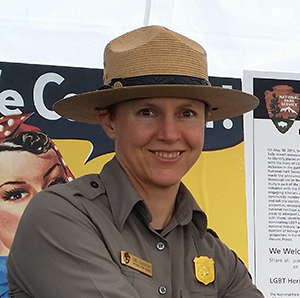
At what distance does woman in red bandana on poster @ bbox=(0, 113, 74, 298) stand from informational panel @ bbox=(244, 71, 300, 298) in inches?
31.4

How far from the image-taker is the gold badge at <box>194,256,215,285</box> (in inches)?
61.6

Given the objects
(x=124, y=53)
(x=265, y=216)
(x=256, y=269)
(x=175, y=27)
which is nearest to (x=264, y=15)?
(x=175, y=27)

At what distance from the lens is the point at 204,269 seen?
1.59 meters

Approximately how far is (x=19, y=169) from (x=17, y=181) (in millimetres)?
46

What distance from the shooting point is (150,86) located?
4.72ft

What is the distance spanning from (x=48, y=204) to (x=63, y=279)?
0.18 metres

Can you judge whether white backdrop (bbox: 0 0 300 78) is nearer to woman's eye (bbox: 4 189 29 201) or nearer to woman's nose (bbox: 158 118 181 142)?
woman's eye (bbox: 4 189 29 201)

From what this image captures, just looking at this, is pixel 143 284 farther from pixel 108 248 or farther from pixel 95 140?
pixel 95 140

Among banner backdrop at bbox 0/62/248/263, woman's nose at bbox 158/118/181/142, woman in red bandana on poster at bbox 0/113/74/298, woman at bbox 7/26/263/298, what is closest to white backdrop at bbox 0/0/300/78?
banner backdrop at bbox 0/62/248/263

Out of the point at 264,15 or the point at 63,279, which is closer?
the point at 63,279

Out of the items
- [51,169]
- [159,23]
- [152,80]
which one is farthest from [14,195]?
[152,80]

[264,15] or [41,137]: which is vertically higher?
[264,15]

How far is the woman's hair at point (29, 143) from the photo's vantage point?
2285 millimetres

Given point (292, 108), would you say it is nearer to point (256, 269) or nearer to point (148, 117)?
point (256, 269)
